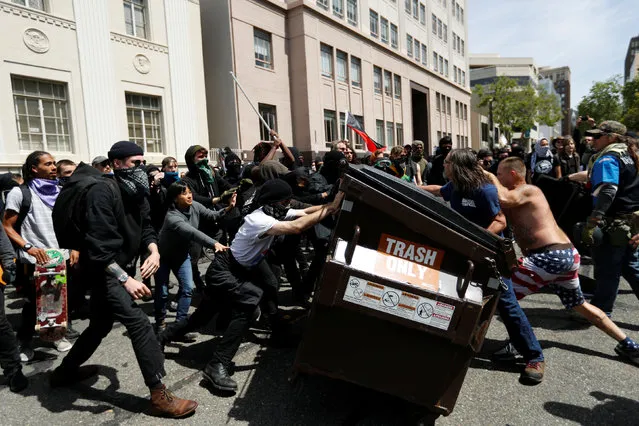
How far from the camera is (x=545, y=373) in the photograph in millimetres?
3527

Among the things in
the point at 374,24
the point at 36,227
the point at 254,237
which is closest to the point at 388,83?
the point at 374,24

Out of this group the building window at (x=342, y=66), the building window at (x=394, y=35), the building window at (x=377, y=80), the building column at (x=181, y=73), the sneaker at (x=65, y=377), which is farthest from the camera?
the building window at (x=394, y=35)

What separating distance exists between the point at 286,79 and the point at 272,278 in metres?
19.9

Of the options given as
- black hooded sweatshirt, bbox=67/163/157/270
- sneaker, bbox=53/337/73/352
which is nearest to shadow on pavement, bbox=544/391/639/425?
black hooded sweatshirt, bbox=67/163/157/270

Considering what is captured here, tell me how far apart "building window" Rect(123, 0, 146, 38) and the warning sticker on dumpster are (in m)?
15.5

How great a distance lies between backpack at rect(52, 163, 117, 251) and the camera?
3.04 m

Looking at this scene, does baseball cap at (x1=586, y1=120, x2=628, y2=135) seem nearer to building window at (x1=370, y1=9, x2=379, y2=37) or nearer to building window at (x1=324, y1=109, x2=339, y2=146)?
building window at (x1=324, y1=109, x2=339, y2=146)

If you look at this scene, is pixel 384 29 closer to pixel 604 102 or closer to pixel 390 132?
pixel 390 132

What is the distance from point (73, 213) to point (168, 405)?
1.53 meters

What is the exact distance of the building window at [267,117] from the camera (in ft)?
68.7

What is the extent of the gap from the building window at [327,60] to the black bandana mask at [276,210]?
22.1 meters

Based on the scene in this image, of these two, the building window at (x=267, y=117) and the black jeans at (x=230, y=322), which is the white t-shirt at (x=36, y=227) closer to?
the black jeans at (x=230, y=322)

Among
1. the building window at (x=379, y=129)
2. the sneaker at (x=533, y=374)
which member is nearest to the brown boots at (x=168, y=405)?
the sneaker at (x=533, y=374)

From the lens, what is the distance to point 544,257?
354 centimetres
